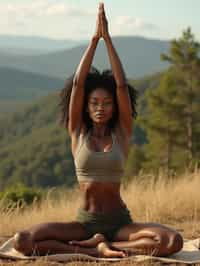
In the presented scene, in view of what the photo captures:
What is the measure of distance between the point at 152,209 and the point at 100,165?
232cm

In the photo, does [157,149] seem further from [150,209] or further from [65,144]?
[65,144]

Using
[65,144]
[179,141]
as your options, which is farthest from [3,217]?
[65,144]

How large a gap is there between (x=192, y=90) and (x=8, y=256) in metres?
27.0

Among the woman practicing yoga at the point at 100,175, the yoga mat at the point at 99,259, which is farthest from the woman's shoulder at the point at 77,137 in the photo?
the yoga mat at the point at 99,259

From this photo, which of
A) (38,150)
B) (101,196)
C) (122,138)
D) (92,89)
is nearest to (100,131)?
(122,138)

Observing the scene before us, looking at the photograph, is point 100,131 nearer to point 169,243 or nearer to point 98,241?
point 98,241

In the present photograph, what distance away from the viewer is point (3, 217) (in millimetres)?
7020

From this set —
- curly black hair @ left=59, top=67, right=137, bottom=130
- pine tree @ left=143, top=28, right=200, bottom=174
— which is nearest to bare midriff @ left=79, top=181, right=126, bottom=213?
curly black hair @ left=59, top=67, right=137, bottom=130

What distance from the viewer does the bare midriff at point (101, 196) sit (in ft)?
16.9

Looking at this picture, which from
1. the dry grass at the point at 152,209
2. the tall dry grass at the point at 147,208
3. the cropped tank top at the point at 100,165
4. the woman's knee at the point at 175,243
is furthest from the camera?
the tall dry grass at the point at 147,208

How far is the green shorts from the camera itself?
519cm

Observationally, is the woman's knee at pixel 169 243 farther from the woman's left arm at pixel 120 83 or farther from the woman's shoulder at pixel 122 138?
the woman's left arm at pixel 120 83

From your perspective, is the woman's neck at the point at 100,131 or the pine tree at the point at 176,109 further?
the pine tree at the point at 176,109

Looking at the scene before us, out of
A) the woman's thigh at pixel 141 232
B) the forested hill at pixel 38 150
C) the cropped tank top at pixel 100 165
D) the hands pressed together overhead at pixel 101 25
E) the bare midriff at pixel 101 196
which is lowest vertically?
the forested hill at pixel 38 150
